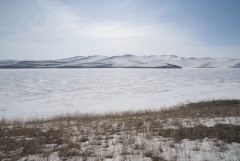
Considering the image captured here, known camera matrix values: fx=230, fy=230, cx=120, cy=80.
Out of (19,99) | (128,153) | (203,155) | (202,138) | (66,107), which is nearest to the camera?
(203,155)

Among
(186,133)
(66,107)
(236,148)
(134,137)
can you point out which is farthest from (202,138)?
(66,107)

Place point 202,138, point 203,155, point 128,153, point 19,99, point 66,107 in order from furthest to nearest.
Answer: point 19,99 < point 66,107 < point 202,138 < point 128,153 < point 203,155

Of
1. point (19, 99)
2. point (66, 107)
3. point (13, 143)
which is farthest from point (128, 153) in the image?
point (19, 99)

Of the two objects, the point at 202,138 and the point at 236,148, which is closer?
the point at 236,148

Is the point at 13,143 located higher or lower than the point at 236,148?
lower

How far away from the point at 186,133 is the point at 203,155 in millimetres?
1879

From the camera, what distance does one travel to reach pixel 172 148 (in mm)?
6473

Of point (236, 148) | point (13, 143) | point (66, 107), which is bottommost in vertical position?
point (66, 107)

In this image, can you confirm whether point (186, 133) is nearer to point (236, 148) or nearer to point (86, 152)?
point (236, 148)

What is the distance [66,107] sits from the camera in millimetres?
20906

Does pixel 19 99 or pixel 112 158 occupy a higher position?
pixel 112 158

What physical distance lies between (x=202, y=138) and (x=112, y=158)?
119 inches

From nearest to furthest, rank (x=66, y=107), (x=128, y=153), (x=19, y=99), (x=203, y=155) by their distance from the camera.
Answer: (x=203, y=155)
(x=128, y=153)
(x=66, y=107)
(x=19, y=99)

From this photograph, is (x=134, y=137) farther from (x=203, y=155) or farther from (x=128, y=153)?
(x=203, y=155)
